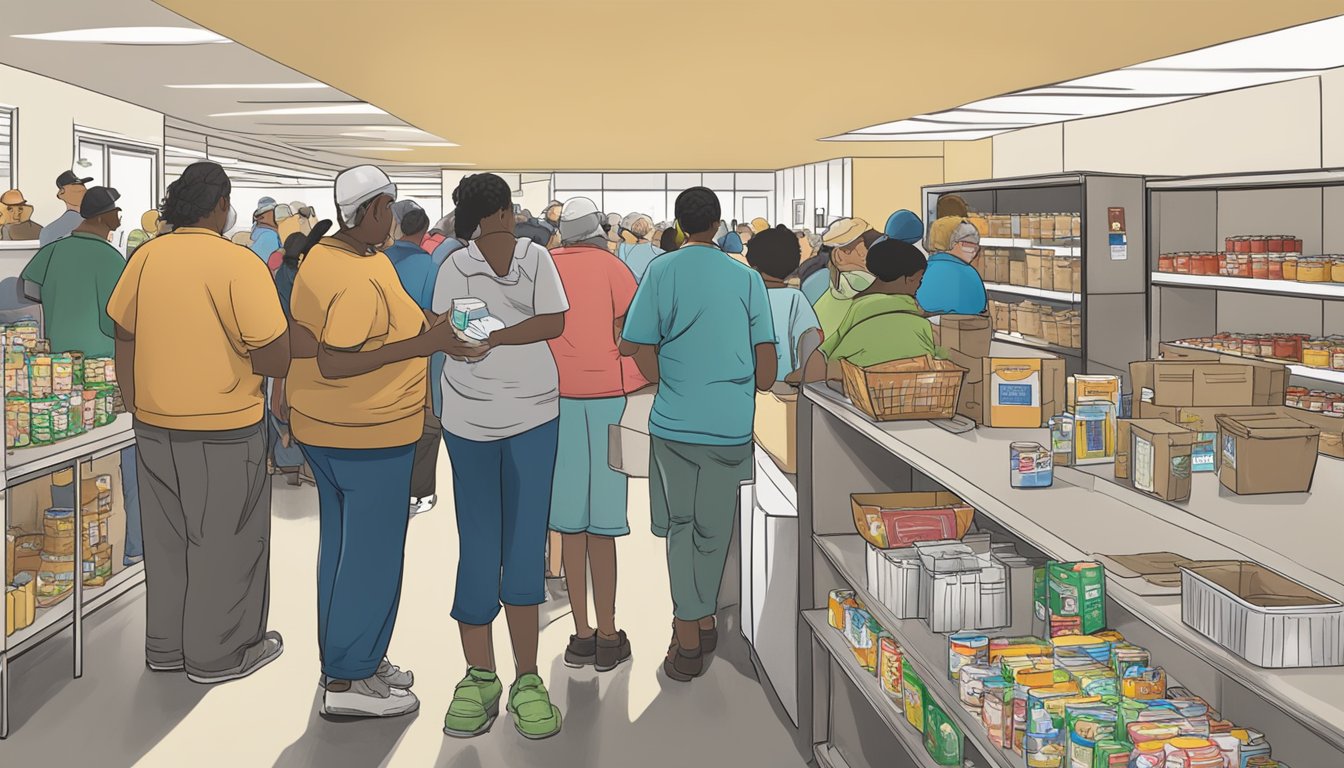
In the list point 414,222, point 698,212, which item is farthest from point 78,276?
point 698,212

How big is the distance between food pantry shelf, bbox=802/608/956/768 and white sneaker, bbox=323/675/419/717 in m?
1.47

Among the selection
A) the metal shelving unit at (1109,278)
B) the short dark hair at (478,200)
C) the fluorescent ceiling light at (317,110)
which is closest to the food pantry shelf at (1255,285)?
the metal shelving unit at (1109,278)

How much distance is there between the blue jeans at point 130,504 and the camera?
510 centimetres

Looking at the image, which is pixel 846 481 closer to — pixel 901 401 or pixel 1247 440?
pixel 901 401

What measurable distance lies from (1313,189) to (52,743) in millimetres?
6822

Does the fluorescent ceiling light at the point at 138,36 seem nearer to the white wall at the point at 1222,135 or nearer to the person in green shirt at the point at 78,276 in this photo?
the person in green shirt at the point at 78,276

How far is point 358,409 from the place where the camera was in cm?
354

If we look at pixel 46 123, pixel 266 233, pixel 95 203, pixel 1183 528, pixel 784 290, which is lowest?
pixel 1183 528

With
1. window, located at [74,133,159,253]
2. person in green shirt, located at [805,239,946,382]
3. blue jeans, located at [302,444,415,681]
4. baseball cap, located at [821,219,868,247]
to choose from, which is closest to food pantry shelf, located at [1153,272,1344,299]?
baseball cap, located at [821,219,868,247]

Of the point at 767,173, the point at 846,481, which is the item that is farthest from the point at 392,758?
the point at 767,173

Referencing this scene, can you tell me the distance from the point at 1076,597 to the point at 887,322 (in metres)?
1.49

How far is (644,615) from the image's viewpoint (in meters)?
4.93

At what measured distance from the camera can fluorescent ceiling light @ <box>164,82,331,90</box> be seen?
830cm

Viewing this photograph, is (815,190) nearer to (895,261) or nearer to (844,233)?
(844,233)
